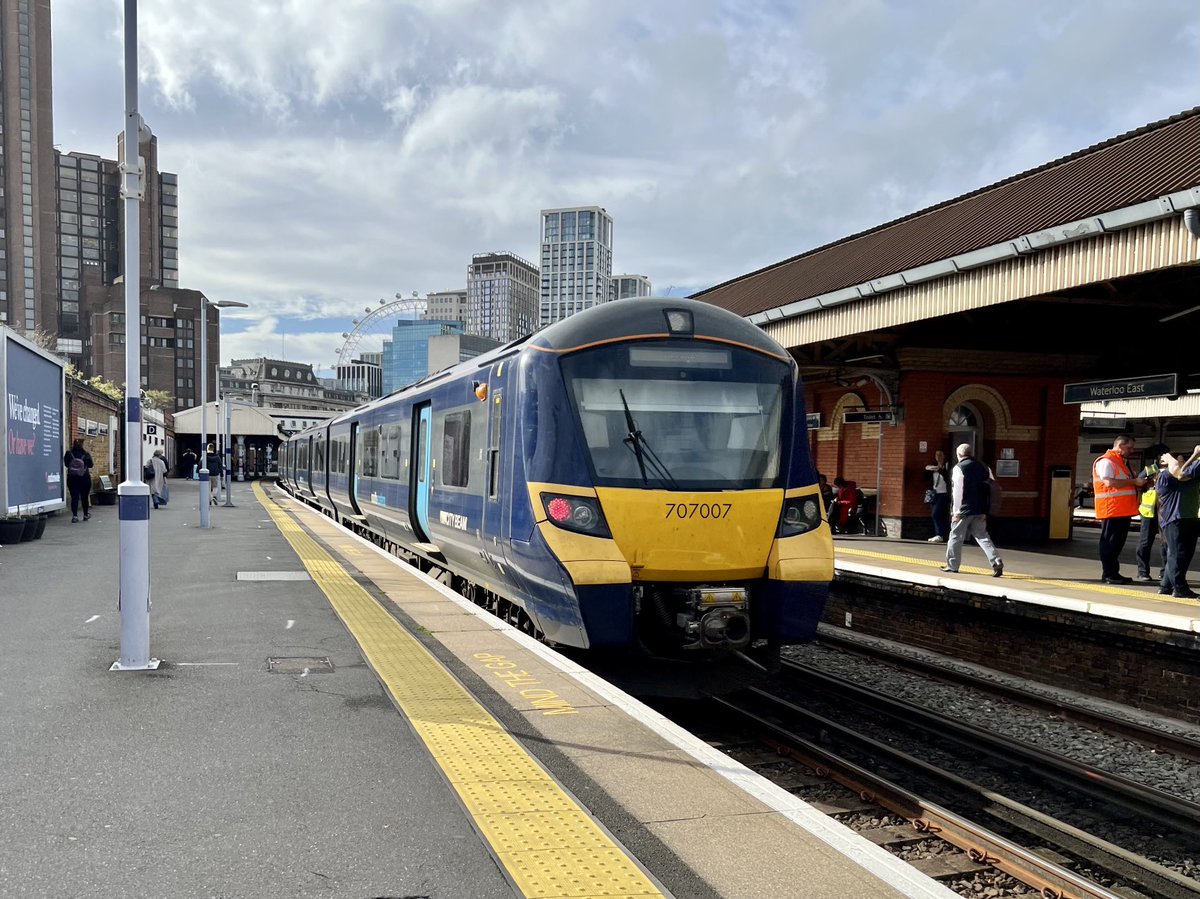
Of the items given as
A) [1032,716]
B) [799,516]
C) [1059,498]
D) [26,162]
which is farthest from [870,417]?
[26,162]

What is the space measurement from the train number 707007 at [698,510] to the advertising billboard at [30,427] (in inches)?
476

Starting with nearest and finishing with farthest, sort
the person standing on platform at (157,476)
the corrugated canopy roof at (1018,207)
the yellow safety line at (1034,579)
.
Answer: the yellow safety line at (1034,579) → the corrugated canopy roof at (1018,207) → the person standing on platform at (157,476)

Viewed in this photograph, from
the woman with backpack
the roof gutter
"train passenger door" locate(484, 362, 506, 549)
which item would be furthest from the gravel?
the woman with backpack

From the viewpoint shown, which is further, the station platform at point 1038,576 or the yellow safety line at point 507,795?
the station platform at point 1038,576

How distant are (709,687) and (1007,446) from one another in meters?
11.8

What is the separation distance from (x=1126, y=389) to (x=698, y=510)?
8.27 metres

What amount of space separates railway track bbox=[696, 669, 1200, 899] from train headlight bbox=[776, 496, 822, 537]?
1486 millimetres

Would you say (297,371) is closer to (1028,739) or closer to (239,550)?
(239,550)

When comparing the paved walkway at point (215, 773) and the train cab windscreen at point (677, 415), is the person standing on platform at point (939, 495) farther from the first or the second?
the paved walkway at point (215, 773)

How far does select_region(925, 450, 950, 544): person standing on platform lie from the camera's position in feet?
50.9

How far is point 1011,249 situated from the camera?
33.5 ft

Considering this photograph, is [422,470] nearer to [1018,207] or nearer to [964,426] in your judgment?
[1018,207]

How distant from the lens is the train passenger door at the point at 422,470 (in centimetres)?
1077

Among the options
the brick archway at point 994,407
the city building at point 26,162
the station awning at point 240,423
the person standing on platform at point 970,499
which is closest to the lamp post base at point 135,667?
the person standing on platform at point 970,499
